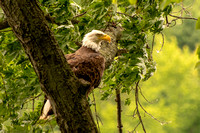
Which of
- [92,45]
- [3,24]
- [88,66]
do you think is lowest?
[88,66]

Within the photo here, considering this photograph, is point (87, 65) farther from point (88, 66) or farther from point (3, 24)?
point (3, 24)

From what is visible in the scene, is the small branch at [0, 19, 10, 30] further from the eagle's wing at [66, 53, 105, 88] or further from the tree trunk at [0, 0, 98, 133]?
the tree trunk at [0, 0, 98, 133]

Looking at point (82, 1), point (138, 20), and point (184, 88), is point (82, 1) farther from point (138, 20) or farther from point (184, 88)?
point (184, 88)

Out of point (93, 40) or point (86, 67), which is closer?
point (86, 67)

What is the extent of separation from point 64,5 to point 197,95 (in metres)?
8.91

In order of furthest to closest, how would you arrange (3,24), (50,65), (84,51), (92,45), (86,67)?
(92,45) → (84,51) → (3,24) → (86,67) → (50,65)

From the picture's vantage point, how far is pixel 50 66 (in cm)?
165

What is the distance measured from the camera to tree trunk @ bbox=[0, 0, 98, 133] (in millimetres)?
1587

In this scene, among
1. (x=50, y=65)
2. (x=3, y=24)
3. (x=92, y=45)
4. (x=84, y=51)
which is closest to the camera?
(x=50, y=65)

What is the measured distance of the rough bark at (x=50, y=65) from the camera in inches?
62.5

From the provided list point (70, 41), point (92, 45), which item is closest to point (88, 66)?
point (70, 41)

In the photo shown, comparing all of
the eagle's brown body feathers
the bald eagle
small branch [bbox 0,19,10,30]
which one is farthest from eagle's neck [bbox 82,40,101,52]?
small branch [bbox 0,19,10,30]

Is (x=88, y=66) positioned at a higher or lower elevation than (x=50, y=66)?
lower

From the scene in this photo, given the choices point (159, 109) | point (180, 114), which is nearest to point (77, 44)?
point (159, 109)
